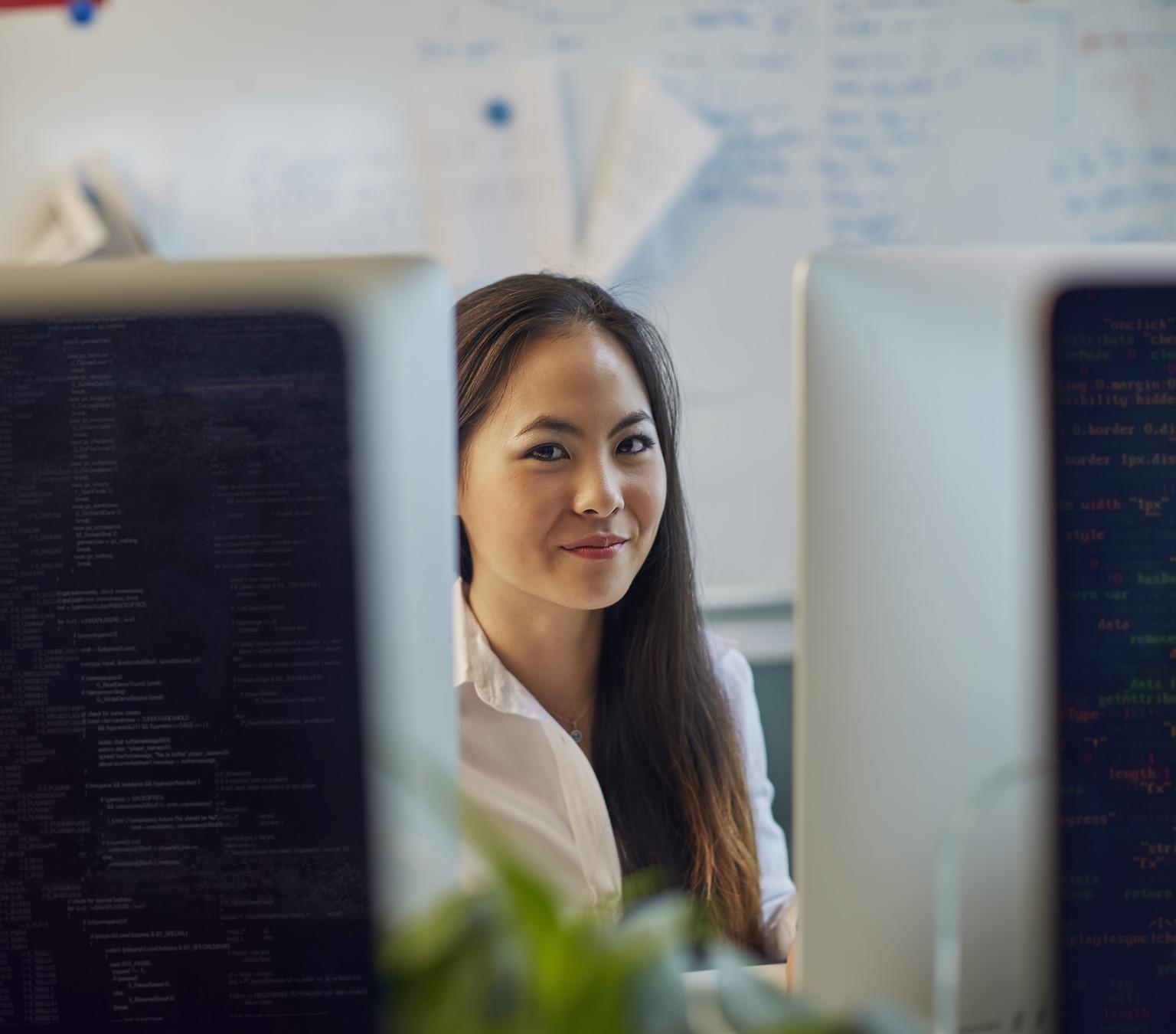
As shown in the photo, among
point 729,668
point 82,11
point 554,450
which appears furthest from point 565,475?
point 82,11

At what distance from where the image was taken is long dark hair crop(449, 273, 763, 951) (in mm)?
1093

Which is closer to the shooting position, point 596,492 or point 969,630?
point 969,630

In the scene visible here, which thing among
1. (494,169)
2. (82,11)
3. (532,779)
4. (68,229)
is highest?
(82,11)

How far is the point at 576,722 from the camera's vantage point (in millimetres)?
1137

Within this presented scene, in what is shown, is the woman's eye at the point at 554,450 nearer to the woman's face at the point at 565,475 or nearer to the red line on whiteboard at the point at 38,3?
the woman's face at the point at 565,475

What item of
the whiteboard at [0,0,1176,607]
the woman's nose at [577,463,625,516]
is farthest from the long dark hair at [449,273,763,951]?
the whiteboard at [0,0,1176,607]

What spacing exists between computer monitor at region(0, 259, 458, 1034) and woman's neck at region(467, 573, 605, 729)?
1.73 feet

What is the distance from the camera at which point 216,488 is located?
1.90ft

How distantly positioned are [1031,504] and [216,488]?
382 mm

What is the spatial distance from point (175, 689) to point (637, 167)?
1792 mm

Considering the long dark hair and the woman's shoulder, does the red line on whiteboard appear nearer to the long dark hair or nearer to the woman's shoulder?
the long dark hair

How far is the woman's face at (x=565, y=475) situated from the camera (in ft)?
3.36

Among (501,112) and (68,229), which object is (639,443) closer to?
(501,112)

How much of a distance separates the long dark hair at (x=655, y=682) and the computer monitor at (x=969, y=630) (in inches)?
20.6
